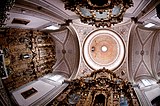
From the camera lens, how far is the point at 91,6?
444 inches

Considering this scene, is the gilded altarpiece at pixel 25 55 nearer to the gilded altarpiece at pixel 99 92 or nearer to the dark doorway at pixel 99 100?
the gilded altarpiece at pixel 99 92

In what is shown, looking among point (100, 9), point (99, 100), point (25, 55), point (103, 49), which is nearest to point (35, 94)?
point (25, 55)

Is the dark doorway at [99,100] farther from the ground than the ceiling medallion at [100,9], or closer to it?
closer to it

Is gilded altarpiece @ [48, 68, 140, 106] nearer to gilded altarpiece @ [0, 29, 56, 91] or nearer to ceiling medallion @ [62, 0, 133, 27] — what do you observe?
gilded altarpiece @ [0, 29, 56, 91]

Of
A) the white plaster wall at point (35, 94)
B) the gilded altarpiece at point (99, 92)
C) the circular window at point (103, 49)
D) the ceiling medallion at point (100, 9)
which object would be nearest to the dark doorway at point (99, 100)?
the gilded altarpiece at point (99, 92)

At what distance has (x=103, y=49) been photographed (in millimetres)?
20266

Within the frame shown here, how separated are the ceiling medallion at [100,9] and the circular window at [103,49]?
5.02 m

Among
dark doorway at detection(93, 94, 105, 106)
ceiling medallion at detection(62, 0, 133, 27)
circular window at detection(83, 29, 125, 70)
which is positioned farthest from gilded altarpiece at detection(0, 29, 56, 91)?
dark doorway at detection(93, 94, 105, 106)

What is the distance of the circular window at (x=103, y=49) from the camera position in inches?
740

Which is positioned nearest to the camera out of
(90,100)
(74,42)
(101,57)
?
(90,100)

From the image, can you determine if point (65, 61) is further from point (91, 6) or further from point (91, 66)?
point (91, 6)

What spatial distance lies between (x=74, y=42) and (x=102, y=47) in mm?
3030

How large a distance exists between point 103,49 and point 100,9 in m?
8.94

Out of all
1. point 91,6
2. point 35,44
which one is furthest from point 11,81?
point 91,6
